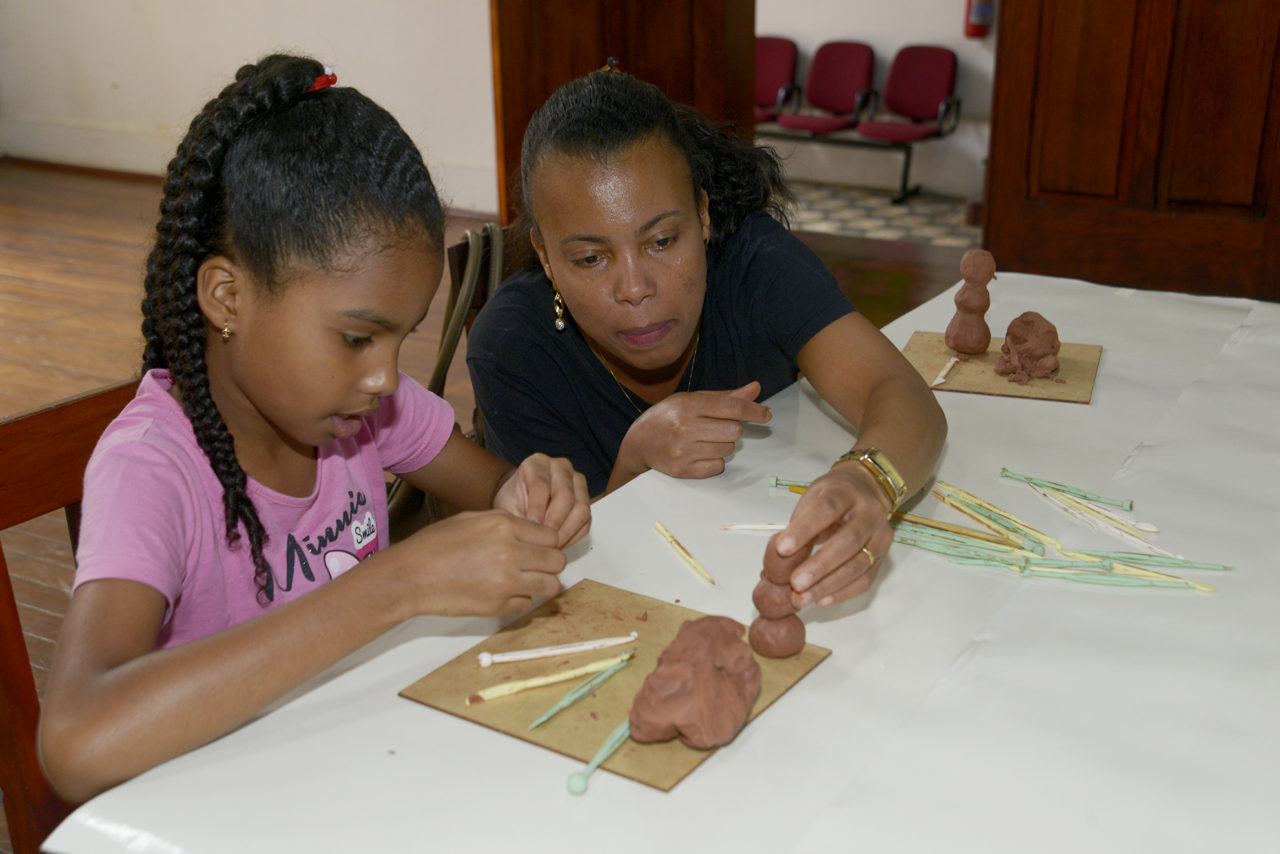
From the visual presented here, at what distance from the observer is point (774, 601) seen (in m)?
1.21

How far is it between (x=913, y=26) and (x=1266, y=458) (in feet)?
24.2

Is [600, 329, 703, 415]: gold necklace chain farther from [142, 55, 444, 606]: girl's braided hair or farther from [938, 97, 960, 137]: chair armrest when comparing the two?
[938, 97, 960, 137]: chair armrest

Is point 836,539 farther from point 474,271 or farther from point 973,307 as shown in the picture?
point 474,271

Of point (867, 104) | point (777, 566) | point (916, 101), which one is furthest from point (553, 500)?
point (867, 104)

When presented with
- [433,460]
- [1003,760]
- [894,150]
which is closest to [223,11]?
[894,150]

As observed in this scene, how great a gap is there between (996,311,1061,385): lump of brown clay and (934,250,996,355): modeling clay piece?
0.10 metres

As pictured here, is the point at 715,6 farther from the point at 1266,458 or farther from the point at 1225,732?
the point at 1225,732

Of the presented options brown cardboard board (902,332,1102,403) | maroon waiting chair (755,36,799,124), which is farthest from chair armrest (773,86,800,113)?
brown cardboard board (902,332,1102,403)

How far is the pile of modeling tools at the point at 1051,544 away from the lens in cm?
142

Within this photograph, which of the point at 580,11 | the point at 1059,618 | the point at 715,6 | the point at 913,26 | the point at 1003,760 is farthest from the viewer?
the point at 913,26

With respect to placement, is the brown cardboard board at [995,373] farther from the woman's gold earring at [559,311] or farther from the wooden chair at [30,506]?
the wooden chair at [30,506]

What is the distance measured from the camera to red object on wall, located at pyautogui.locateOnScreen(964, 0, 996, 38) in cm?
793

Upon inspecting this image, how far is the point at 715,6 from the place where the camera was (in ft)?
19.4

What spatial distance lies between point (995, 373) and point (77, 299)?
4.92m
